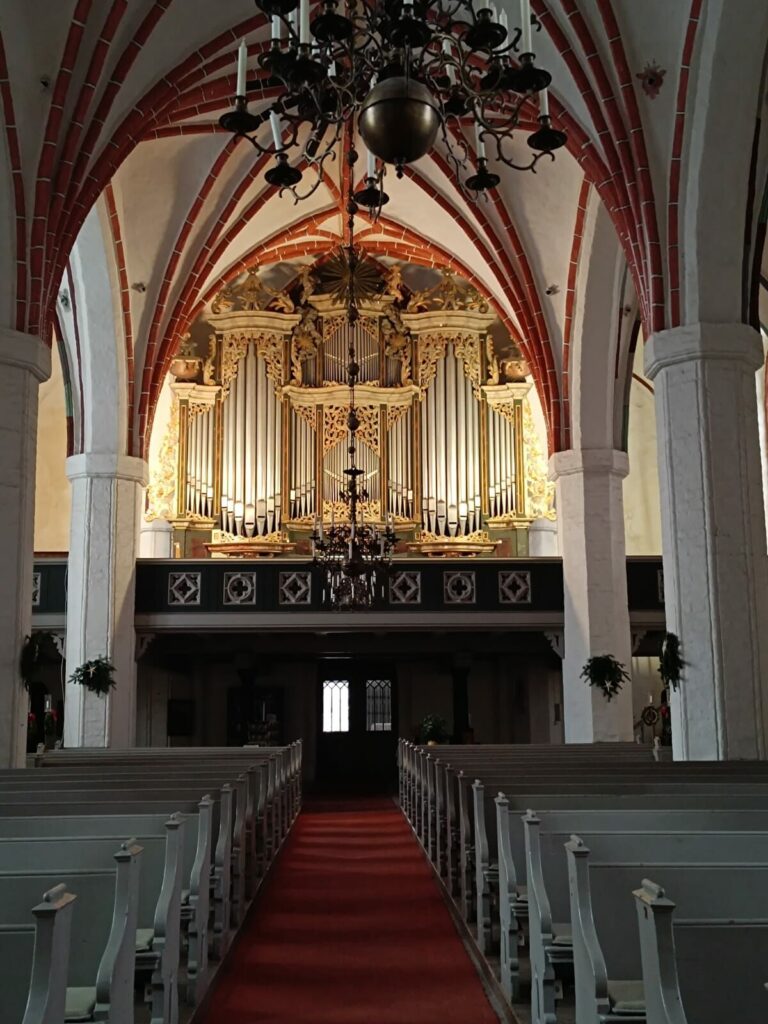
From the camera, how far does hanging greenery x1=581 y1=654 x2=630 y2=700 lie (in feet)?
53.8

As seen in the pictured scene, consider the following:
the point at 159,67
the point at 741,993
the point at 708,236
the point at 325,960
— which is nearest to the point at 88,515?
the point at 159,67

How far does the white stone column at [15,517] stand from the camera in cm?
1141

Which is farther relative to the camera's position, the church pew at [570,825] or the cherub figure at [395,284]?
the cherub figure at [395,284]

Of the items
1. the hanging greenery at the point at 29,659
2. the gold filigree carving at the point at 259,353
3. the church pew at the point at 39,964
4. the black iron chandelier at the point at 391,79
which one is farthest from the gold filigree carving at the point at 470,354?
the church pew at the point at 39,964

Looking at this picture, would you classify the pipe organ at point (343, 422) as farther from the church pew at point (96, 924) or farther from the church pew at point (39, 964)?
the church pew at point (39, 964)

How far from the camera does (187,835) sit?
19.4 feet

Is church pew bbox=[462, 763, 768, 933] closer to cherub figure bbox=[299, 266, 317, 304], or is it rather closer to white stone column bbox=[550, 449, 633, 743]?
white stone column bbox=[550, 449, 633, 743]

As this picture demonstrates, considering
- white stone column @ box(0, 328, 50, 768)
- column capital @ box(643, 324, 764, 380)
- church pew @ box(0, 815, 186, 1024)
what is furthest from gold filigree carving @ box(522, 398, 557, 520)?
church pew @ box(0, 815, 186, 1024)

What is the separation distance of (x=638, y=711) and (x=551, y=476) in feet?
19.7

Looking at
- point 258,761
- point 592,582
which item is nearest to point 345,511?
point 592,582

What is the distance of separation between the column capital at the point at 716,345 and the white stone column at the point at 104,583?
9.50m

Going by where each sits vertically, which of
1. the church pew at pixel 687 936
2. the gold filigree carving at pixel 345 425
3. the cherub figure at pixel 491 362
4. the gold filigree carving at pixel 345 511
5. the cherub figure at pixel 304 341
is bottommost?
the church pew at pixel 687 936

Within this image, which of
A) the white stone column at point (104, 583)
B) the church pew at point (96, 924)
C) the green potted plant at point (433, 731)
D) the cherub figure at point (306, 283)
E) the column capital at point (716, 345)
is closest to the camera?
the church pew at point (96, 924)

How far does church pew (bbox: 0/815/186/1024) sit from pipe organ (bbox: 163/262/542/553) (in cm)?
1579
